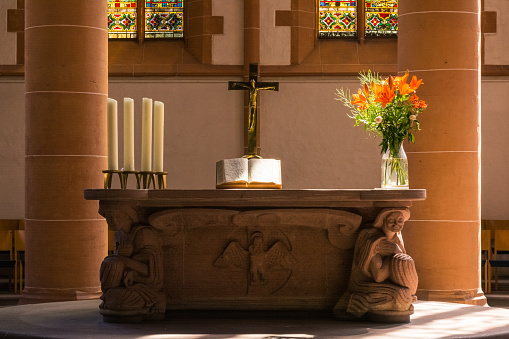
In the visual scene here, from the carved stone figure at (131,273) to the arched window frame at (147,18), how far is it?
28.2ft

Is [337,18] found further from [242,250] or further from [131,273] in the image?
[131,273]

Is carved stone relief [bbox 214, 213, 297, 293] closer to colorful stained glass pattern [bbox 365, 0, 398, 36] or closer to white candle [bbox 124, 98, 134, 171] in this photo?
white candle [bbox 124, 98, 134, 171]

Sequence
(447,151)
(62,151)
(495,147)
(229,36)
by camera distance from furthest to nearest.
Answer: (229,36), (495,147), (62,151), (447,151)

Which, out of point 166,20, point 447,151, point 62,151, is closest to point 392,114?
point 447,151

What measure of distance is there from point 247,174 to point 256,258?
528 millimetres

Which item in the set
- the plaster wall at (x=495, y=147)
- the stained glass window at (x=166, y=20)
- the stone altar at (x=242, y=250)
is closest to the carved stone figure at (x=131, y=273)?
the stone altar at (x=242, y=250)

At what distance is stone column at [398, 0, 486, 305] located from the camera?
7586 millimetres

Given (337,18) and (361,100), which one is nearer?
(361,100)

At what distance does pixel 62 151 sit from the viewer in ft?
26.1

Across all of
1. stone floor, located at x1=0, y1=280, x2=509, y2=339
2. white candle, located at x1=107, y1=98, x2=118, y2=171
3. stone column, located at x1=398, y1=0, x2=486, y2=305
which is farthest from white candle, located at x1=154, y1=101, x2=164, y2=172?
stone column, located at x1=398, y1=0, x2=486, y2=305

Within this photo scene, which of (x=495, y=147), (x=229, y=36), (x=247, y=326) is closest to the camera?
(x=247, y=326)

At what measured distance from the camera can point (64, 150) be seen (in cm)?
795

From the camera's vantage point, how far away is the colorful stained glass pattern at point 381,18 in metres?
13.7

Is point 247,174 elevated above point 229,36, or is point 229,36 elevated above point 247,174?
point 229,36
